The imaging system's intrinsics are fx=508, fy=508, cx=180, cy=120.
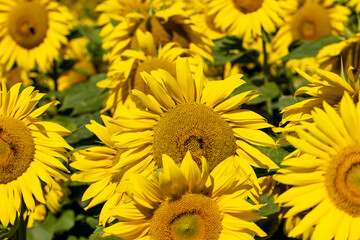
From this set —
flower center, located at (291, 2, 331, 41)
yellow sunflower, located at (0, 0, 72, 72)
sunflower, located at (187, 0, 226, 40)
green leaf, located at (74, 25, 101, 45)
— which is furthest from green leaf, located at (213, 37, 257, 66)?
yellow sunflower, located at (0, 0, 72, 72)

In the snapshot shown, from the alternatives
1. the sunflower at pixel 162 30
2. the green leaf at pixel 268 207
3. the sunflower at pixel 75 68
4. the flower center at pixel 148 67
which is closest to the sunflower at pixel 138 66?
the flower center at pixel 148 67

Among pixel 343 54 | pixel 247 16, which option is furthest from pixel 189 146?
pixel 247 16

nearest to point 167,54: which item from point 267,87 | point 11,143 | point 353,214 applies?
point 267,87

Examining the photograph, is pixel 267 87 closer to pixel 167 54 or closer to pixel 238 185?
pixel 167 54

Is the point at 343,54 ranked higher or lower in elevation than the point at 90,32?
lower

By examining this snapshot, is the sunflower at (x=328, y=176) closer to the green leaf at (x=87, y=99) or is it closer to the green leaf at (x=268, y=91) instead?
the green leaf at (x=268, y=91)

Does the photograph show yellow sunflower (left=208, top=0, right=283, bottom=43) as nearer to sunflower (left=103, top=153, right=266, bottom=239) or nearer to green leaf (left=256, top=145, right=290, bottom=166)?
green leaf (left=256, top=145, right=290, bottom=166)

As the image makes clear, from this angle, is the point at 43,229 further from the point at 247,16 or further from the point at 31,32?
the point at 247,16
